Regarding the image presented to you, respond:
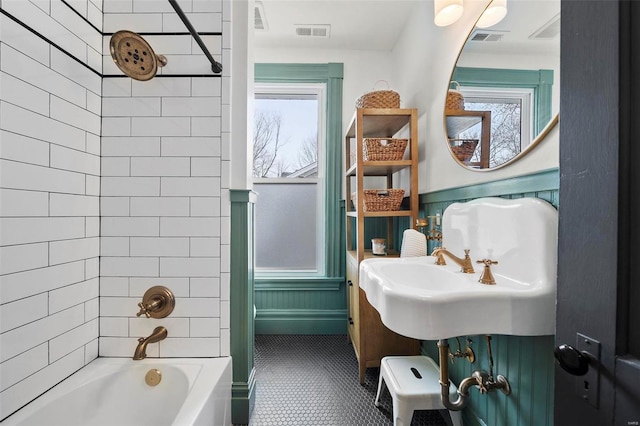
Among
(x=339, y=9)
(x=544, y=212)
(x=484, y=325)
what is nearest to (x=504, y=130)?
→ (x=544, y=212)

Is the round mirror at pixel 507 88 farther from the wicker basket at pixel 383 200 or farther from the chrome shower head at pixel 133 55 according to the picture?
the chrome shower head at pixel 133 55

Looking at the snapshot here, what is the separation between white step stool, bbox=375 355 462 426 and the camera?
1.26 metres

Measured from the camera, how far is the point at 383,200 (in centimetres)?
179

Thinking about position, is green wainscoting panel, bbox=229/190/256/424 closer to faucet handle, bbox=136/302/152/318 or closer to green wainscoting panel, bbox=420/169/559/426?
faucet handle, bbox=136/302/152/318

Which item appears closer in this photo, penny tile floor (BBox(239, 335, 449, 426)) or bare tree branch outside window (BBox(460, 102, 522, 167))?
bare tree branch outside window (BBox(460, 102, 522, 167))

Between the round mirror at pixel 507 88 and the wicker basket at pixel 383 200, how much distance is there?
1.42ft

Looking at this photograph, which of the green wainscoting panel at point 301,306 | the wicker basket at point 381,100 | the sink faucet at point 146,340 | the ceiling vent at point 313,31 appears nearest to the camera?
the sink faucet at point 146,340

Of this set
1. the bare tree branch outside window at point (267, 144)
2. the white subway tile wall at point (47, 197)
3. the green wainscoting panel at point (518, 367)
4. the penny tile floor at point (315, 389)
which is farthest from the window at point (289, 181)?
the green wainscoting panel at point (518, 367)

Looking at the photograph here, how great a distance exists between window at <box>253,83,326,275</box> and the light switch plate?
7.01ft

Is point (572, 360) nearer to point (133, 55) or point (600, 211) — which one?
point (600, 211)

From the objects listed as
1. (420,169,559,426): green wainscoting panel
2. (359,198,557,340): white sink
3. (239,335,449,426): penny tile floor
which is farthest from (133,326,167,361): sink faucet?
(420,169,559,426): green wainscoting panel

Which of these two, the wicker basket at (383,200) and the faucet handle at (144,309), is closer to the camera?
the faucet handle at (144,309)

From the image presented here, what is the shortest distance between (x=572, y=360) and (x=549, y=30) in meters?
1.02

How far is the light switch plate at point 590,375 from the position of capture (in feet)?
1.48
